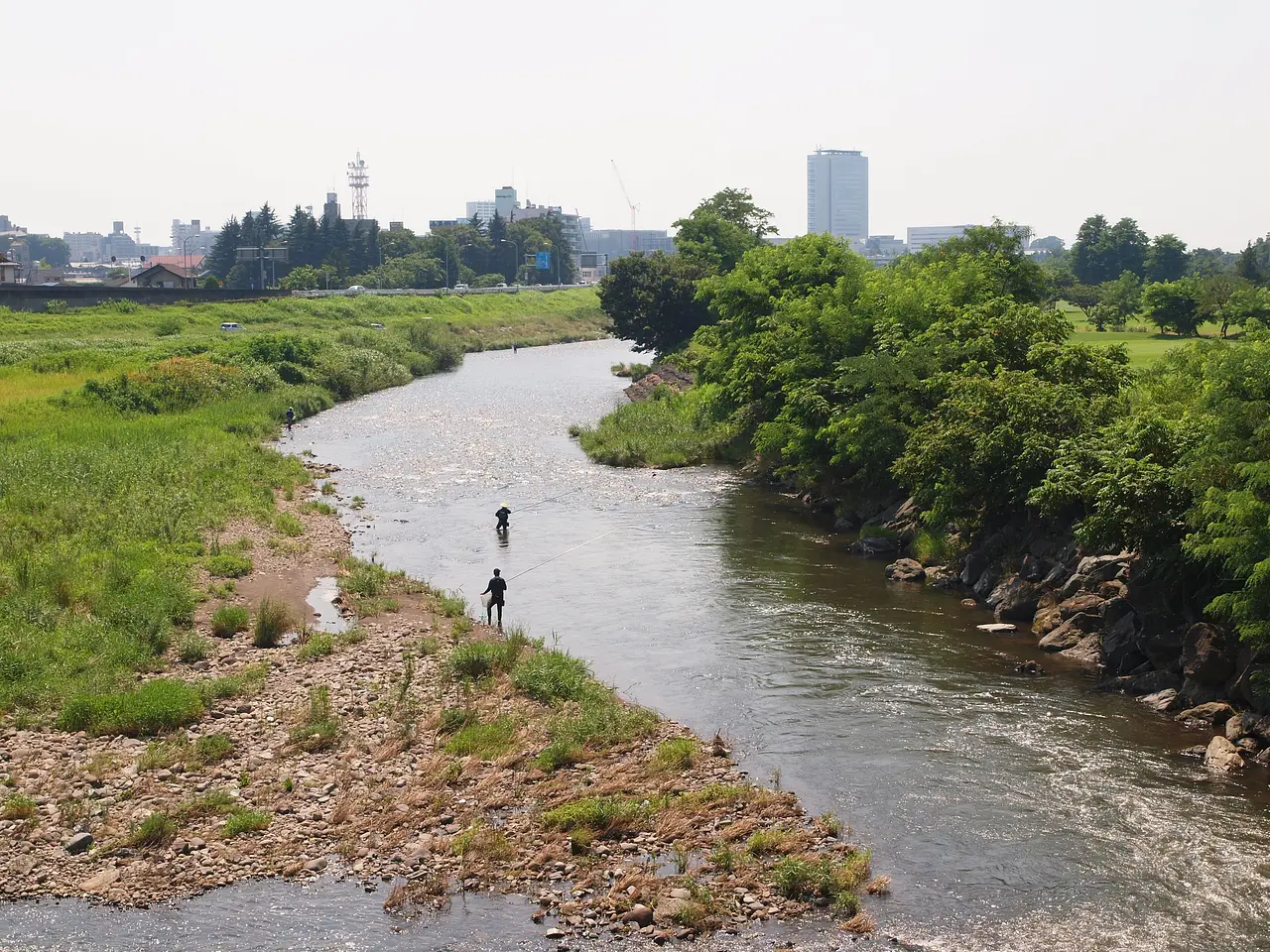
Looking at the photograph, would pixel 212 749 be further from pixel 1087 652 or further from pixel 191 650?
pixel 1087 652

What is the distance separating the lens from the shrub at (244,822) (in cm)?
1894

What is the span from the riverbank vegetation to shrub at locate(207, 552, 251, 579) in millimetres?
19272

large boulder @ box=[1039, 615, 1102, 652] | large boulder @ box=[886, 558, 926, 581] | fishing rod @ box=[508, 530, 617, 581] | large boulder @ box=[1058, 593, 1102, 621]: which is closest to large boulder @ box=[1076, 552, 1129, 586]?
large boulder @ box=[1058, 593, 1102, 621]

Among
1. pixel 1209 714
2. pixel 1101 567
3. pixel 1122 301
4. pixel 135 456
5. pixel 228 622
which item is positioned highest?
pixel 1122 301

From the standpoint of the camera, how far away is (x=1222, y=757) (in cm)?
2205

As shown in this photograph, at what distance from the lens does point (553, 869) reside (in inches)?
719

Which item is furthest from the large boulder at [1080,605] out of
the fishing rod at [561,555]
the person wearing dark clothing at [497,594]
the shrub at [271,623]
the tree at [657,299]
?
the tree at [657,299]

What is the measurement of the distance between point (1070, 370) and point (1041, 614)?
9.18 metres

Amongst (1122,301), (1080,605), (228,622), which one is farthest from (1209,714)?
(1122,301)

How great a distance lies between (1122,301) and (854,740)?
80.2 m

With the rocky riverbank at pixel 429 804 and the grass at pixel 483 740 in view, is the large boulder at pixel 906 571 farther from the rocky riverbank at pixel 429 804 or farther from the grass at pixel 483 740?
the grass at pixel 483 740

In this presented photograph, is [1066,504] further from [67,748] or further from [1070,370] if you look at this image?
[67,748]

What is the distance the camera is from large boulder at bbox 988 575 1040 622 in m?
31.5

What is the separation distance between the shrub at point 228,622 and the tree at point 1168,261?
389 ft
